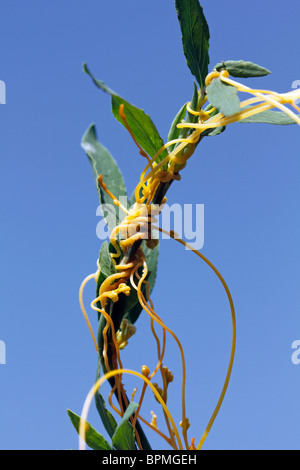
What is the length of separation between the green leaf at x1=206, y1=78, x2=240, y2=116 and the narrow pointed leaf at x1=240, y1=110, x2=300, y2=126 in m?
0.07

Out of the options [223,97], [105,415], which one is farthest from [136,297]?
[223,97]

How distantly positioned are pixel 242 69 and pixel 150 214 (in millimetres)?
253

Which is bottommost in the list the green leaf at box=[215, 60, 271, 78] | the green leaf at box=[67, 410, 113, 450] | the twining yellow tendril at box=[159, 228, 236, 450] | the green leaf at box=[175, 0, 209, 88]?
the green leaf at box=[67, 410, 113, 450]

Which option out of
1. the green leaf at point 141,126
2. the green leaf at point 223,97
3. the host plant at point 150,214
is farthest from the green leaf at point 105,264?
the green leaf at point 223,97

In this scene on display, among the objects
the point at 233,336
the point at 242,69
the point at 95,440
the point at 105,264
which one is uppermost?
the point at 242,69

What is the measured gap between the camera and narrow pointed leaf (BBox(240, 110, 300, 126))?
0.83 metres

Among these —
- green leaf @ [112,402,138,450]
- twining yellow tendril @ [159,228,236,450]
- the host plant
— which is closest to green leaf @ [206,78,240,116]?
the host plant

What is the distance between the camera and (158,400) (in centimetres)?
83

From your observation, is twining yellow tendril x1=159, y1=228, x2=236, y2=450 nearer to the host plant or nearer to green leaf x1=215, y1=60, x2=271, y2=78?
the host plant

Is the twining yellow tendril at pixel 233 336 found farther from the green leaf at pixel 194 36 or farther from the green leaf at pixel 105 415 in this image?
the green leaf at pixel 194 36

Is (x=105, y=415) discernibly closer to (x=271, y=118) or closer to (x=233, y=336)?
(x=233, y=336)

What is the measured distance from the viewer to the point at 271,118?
0.84 meters

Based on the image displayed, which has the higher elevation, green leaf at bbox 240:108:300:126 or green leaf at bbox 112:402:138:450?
green leaf at bbox 240:108:300:126

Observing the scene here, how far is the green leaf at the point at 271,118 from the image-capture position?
32.8 inches
